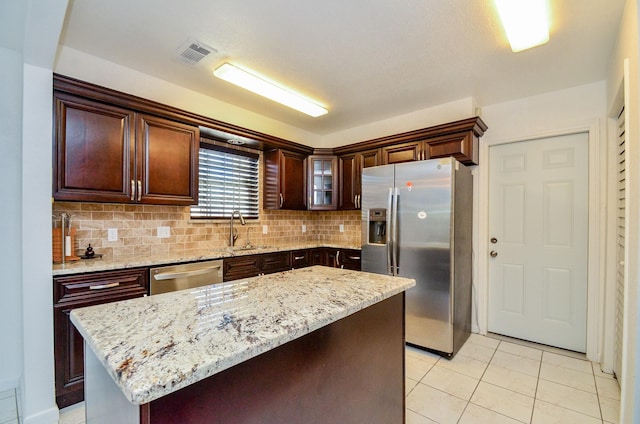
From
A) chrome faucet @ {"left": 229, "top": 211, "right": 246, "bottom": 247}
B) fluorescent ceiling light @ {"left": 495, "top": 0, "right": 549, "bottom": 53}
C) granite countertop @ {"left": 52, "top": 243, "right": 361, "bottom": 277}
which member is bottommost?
granite countertop @ {"left": 52, "top": 243, "right": 361, "bottom": 277}

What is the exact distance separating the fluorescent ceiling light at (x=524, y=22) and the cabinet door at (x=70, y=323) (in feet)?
10.2

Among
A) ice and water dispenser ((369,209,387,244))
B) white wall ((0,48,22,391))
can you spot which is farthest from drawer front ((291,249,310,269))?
white wall ((0,48,22,391))

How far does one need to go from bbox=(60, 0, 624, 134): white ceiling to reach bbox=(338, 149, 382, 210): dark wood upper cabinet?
83cm

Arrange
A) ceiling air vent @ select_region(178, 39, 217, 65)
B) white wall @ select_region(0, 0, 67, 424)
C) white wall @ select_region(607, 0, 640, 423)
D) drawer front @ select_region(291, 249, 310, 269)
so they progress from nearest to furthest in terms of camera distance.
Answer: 1. white wall @ select_region(607, 0, 640, 423)
2. white wall @ select_region(0, 0, 67, 424)
3. ceiling air vent @ select_region(178, 39, 217, 65)
4. drawer front @ select_region(291, 249, 310, 269)

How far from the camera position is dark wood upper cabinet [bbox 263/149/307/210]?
376cm

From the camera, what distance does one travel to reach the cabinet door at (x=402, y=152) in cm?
331

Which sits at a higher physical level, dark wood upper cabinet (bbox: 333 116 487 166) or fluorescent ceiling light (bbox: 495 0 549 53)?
fluorescent ceiling light (bbox: 495 0 549 53)

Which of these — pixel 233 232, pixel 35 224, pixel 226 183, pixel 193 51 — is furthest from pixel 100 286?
pixel 193 51

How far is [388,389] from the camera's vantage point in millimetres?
1517

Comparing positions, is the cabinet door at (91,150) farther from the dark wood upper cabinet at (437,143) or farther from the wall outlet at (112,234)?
the dark wood upper cabinet at (437,143)

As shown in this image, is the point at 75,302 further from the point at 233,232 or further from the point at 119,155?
the point at 233,232

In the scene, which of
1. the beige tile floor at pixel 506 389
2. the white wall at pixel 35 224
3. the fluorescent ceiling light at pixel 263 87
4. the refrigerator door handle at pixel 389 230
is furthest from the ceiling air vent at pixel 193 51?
the beige tile floor at pixel 506 389

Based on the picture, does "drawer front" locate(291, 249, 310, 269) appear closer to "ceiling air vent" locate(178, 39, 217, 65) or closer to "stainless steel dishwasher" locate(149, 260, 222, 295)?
"stainless steel dishwasher" locate(149, 260, 222, 295)

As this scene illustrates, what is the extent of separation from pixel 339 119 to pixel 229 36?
2.01m
